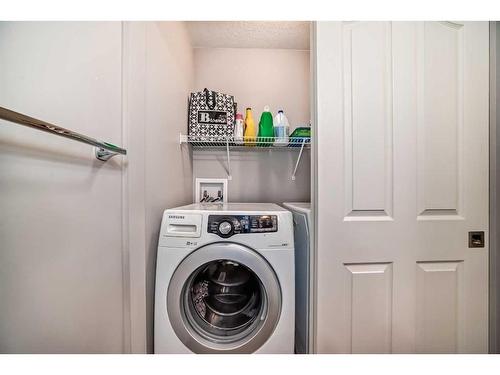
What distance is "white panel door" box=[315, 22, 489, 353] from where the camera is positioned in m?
0.92

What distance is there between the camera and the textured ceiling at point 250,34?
5.10 feet

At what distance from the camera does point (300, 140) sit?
155 centimetres

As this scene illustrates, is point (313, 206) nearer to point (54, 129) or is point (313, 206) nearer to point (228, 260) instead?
point (228, 260)

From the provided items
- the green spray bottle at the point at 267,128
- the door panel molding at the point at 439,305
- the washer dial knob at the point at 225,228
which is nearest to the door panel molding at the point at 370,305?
the door panel molding at the point at 439,305

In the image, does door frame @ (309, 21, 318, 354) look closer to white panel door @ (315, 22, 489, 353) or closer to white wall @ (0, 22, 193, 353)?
white panel door @ (315, 22, 489, 353)

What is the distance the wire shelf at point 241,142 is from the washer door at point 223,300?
84cm

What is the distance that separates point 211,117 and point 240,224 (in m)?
0.95

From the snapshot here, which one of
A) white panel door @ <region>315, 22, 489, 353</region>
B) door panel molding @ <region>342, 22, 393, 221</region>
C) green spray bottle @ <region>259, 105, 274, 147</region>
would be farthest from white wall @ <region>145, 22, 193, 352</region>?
door panel molding @ <region>342, 22, 393, 221</region>

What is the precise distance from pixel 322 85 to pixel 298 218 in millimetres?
693

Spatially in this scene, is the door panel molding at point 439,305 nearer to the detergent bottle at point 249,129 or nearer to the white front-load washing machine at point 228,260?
the white front-load washing machine at point 228,260

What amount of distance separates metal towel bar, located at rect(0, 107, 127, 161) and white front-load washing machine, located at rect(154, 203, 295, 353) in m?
0.38

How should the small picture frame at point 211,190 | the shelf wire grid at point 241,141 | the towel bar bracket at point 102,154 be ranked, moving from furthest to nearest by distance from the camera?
the small picture frame at point 211,190 < the shelf wire grid at point 241,141 < the towel bar bracket at point 102,154
